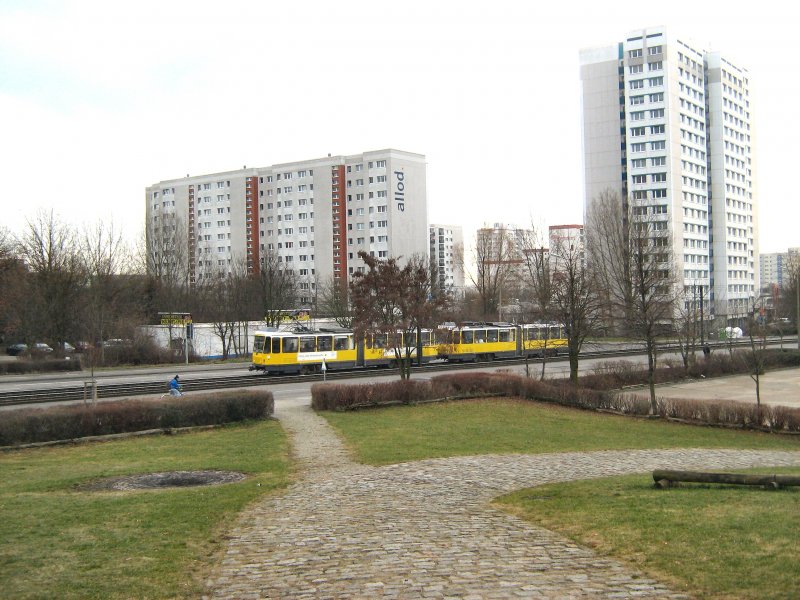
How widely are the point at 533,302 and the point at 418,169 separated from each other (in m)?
59.2

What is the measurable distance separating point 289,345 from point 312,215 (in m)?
62.2

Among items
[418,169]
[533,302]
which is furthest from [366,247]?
[533,302]

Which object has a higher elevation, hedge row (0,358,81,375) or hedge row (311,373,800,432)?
hedge row (0,358,81,375)

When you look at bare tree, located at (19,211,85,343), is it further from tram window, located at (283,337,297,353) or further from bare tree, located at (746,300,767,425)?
bare tree, located at (746,300,767,425)

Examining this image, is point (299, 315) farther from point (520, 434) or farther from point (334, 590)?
point (334, 590)

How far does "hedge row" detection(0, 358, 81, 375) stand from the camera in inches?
1692

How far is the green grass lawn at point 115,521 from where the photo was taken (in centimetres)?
709

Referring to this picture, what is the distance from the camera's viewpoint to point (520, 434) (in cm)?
2002

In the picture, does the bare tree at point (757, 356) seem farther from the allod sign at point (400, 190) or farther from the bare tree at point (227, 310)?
the allod sign at point (400, 190)

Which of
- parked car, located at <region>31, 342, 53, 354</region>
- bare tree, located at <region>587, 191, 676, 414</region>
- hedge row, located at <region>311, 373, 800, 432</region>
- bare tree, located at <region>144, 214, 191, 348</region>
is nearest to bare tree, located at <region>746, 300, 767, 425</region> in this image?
hedge row, located at <region>311, 373, 800, 432</region>

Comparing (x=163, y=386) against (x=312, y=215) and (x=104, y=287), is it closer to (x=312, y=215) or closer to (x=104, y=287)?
(x=104, y=287)

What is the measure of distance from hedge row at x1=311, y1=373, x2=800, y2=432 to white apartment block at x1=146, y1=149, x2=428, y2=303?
6151cm

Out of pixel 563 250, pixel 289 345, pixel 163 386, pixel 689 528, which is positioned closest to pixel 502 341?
pixel 563 250

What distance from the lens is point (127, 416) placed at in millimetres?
20047
